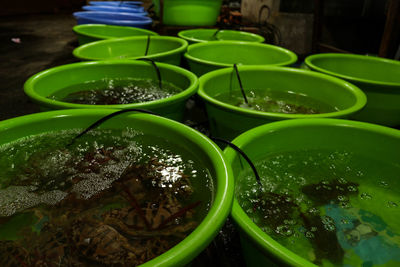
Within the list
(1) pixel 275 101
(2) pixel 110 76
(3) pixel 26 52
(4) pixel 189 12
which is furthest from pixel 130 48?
(3) pixel 26 52

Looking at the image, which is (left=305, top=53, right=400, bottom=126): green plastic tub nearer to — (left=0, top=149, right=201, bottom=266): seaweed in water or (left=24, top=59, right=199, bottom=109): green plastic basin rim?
(left=24, top=59, right=199, bottom=109): green plastic basin rim

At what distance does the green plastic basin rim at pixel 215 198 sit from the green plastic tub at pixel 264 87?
36cm

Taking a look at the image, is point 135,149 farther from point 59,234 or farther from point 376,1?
point 376,1

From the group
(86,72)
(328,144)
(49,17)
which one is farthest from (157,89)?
(49,17)

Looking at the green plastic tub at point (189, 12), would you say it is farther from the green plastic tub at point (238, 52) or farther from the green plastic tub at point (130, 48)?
the green plastic tub at point (238, 52)

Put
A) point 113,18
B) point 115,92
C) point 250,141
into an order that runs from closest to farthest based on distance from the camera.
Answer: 1. point 250,141
2. point 115,92
3. point 113,18

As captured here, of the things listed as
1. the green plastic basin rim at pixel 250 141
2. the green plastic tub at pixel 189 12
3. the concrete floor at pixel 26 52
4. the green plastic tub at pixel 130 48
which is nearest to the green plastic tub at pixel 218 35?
the green plastic tub at pixel 189 12

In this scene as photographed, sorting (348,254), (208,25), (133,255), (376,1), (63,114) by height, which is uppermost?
(376,1)

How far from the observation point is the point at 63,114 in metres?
1.25

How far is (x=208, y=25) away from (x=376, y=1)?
2.89m

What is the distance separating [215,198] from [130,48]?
2.48m

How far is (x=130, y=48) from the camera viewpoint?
287 cm

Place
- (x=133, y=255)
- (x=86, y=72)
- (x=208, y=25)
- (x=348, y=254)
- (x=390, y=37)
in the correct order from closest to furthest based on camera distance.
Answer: (x=133, y=255)
(x=348, y=254)
(x=86, y=72)
(x=390, y=37)
(x=208, y=25)

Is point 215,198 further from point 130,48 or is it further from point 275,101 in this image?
point 130,48
